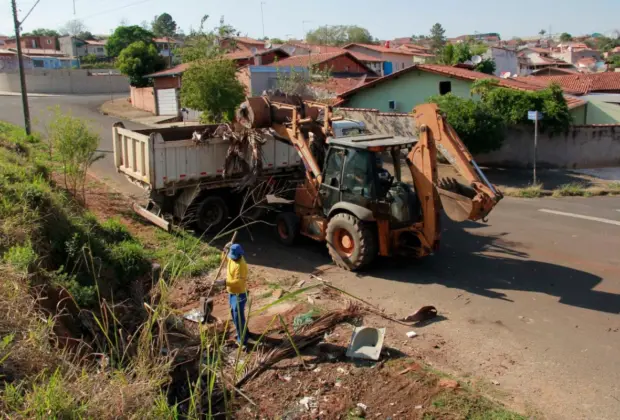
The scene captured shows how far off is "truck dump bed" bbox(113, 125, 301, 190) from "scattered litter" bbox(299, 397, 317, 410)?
21.4ft

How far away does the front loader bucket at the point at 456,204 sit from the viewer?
878 centimetres

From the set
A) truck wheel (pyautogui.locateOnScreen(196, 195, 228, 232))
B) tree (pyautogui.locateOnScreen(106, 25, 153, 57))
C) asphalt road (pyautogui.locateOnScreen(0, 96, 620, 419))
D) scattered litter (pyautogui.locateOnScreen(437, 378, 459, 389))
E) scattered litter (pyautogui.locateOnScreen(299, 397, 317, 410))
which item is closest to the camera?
scattered litter (pyautogui.locateOnScreen(299, 397, 317, 410))

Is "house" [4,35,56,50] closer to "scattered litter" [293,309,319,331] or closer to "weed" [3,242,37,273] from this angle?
"weed" [3,242,37,273]

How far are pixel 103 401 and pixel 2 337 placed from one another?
140 centimetres

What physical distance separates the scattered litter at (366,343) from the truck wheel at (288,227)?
14.1ft

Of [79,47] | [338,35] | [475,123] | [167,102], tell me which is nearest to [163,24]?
[79,47]

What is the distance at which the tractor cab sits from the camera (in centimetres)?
950

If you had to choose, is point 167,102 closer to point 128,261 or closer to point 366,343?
point 128,261

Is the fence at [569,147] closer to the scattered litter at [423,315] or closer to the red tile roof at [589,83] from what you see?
the red tile roof at [589,83]

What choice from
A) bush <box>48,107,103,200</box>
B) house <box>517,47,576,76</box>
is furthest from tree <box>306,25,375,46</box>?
bush <box>48,107,103,200</box>

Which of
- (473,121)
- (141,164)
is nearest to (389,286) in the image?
(141,164)

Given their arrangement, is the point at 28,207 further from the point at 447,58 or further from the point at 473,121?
the point at 447,58

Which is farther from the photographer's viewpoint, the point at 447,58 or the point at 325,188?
the point at 447,58

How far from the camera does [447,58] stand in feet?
122
